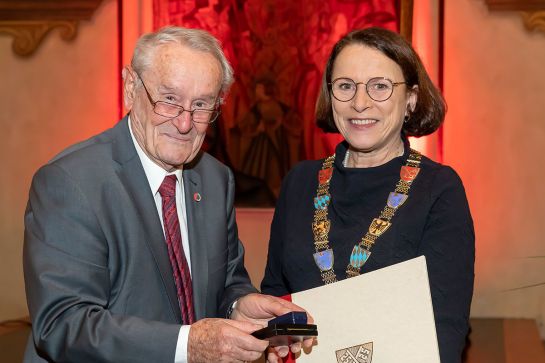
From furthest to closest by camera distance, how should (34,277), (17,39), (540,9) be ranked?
(17,39) → (540,9) → (34,277)

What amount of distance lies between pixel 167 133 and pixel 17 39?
520 centimetres

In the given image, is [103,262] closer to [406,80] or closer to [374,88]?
[374,88]

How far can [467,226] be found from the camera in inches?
103

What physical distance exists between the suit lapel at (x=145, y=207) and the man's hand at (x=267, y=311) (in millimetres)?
255

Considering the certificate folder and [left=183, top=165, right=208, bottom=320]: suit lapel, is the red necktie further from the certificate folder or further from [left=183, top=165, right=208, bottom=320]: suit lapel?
the certificate folder

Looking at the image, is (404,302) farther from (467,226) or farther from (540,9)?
(540,9)

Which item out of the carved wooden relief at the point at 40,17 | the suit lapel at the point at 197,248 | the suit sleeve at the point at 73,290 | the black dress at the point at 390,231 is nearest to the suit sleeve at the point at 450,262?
the black dress at the point at 390,231

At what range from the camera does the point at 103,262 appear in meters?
2.36

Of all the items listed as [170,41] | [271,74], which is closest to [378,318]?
[170,41]

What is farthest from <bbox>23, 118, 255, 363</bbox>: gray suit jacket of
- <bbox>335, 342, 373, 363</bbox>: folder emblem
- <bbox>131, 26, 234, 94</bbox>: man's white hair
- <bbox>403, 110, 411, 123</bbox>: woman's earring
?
<bbox>403, 110, 411, 123</bbox>: woman's earring

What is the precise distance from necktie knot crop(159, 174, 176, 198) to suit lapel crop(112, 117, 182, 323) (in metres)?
0.10

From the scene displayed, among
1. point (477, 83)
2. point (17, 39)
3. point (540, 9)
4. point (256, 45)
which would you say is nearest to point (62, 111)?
point (17, 39)

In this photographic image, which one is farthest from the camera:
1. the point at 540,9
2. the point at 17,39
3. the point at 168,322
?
the point at 17,39

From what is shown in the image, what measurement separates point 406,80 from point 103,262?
1232 mm
